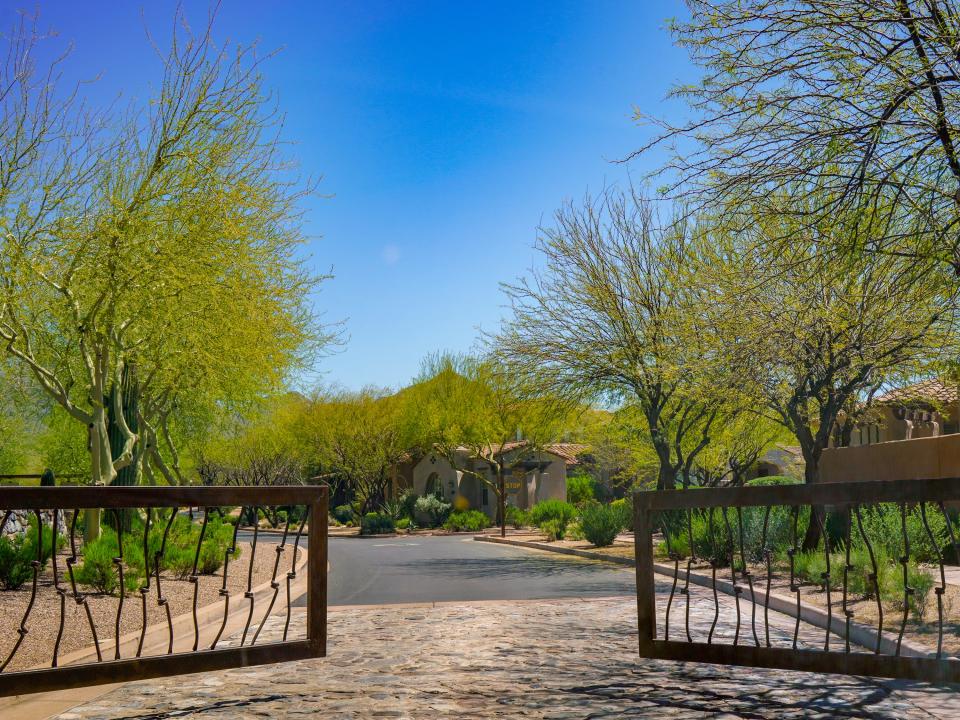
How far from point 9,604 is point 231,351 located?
775 cm

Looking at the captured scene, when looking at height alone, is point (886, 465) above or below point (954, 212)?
below

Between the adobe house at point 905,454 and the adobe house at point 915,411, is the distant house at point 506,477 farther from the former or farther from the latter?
the adobe house at point 905,454

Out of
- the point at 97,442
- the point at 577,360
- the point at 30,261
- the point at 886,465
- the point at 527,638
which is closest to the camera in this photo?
the point at 527,638

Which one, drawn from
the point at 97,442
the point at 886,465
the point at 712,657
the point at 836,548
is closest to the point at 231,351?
the point at 97,442

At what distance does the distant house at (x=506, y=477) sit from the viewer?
55.2m

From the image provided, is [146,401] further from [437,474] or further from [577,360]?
[437,474]

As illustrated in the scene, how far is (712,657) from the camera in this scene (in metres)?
7.77

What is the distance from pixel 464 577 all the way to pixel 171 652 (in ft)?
44.7

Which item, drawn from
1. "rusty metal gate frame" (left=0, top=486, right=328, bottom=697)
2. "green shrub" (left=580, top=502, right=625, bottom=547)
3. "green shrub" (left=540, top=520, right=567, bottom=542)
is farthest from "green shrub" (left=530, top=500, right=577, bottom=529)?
"rusty metal gate frame" (left=0, top=486, right=328, bottom=697)

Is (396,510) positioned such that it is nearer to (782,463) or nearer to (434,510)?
(434,510)

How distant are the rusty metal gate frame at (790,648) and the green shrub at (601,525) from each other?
69.8 ft

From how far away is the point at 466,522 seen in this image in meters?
49.4

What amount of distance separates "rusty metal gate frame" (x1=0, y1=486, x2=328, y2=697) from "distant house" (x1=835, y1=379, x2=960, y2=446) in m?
13.8

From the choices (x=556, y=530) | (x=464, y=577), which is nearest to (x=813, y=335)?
(x=464, y=577)
